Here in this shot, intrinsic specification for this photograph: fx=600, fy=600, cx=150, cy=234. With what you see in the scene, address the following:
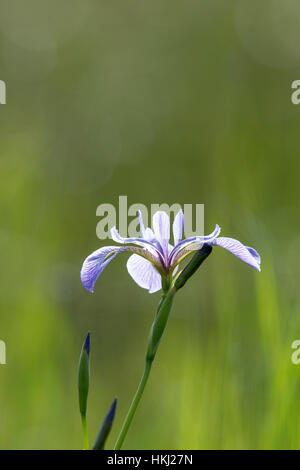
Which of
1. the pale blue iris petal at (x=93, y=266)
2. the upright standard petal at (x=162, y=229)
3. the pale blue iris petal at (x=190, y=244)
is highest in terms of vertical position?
the upright standard petal at (x=162, y=229)

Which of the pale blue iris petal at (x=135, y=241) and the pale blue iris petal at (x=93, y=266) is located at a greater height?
the pale blue iris petal at (x=135, y=241)

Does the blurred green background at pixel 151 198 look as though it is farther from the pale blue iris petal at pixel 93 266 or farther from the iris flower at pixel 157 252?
the pale blue iris petal at pixel 93 266

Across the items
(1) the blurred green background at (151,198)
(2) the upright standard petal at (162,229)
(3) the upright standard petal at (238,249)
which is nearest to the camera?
(3) the upright standard petal at (238,249)

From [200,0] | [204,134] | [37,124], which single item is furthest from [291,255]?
[200,0]

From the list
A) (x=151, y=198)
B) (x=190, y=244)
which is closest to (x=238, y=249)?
(x=190, y=244)

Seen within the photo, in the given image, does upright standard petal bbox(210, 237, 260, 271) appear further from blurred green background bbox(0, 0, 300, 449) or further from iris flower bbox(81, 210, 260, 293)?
blurred green background bbox(0, 0, 300, 449)

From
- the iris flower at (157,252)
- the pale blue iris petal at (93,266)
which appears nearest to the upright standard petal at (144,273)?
the iris flower at (157,252)

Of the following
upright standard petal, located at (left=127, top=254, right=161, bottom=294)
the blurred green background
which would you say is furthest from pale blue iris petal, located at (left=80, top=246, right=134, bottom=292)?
the blurred green background
